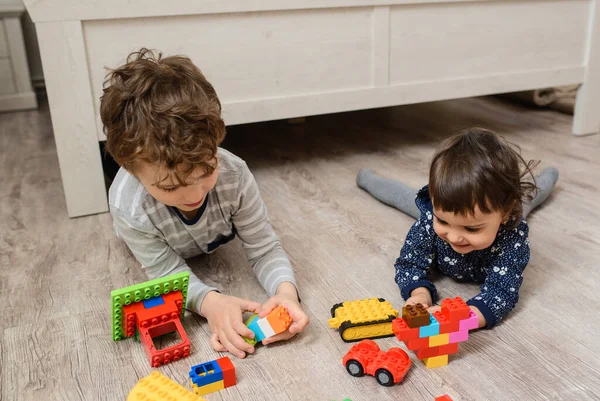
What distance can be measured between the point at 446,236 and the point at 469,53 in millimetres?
907

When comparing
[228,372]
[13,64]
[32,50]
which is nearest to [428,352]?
[228,372]

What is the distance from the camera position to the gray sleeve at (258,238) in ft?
2.94

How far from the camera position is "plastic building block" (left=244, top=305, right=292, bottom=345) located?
0.77 metres

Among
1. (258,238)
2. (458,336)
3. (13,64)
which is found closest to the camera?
(458,336)

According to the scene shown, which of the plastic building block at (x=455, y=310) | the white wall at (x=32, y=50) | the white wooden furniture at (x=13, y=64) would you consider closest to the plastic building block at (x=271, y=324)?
the plastic building block at (x=455, y=310)

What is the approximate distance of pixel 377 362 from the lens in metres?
0.70

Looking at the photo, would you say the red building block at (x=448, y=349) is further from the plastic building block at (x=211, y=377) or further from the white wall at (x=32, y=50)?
the white wall at (x=32, y=50)

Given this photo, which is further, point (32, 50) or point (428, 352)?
point (32, 50)

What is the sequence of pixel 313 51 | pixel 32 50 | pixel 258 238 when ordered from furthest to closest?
1. pixel 32 50
2. pixel 313 51
3. pixel 258 238

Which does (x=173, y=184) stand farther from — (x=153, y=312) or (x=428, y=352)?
(x=428, y=352)

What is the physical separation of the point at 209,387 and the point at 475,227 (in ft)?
1.29

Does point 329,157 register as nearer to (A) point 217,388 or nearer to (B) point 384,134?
(B) point 384,134

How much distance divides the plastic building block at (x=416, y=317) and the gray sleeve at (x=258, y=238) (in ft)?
0.76

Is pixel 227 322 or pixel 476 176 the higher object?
pixel 476 176
